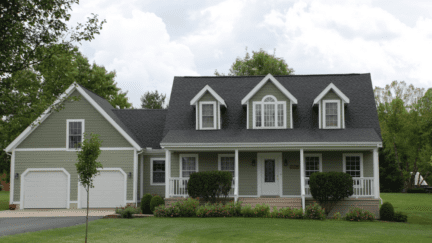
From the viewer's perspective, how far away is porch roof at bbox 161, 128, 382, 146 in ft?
67.7

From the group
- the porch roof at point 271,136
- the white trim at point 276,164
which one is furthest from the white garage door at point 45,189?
the white trim at point 276,164

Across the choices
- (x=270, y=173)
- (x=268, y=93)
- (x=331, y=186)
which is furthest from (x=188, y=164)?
(x=331, y=186)

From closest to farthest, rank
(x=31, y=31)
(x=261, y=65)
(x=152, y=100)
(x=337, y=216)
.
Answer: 1. (x=31, y=31)
2. (x=337, y=216)
3. (x=261, y=65)
4. (x=152, y=100)

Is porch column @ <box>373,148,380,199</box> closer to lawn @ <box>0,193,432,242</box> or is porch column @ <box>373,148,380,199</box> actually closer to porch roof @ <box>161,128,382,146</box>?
porch roof @ <box>161,128,382,146</box>

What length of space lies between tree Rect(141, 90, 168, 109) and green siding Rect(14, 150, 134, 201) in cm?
2867

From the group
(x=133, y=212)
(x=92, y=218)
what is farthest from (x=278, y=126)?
(x=92, y=218)

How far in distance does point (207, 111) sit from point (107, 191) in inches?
273

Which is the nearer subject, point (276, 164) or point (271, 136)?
point (271, 136)

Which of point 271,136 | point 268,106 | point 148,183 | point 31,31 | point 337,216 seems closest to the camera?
point 31,31

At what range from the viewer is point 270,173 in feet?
73.4

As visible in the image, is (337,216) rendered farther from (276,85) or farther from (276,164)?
(276,85)

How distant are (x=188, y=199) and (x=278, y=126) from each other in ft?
20.9

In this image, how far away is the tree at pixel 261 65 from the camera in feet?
147

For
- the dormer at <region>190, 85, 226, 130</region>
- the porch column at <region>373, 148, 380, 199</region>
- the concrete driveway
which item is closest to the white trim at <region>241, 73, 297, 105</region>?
the dormer at <region>190, 85, 226, 130</region>
